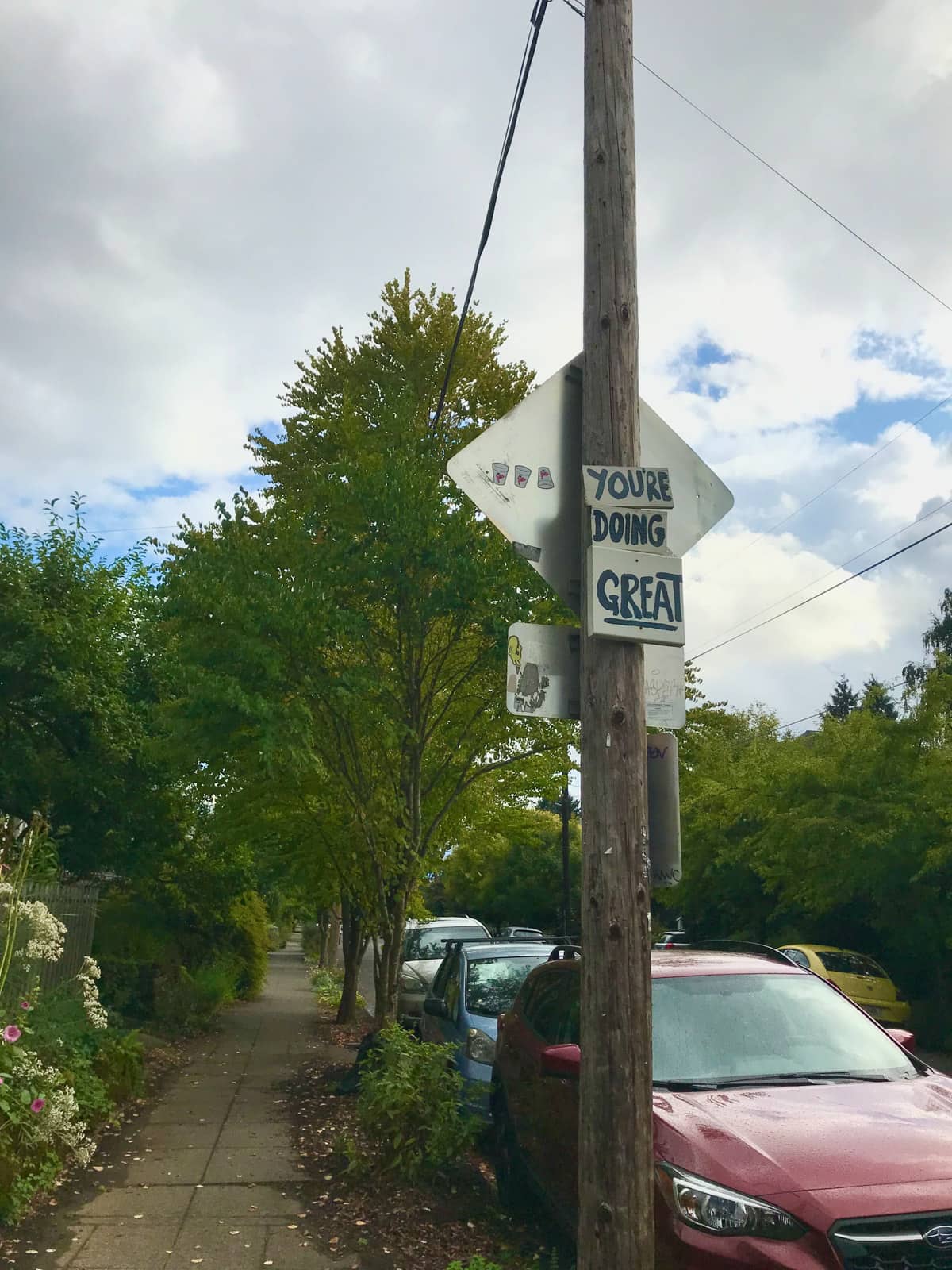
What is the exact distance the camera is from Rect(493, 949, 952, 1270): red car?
4.03m

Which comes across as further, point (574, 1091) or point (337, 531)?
point (337, 531)

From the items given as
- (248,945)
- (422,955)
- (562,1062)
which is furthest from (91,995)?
(248,945)

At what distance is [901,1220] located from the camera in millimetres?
4016

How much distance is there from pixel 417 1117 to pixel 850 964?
13.8 m

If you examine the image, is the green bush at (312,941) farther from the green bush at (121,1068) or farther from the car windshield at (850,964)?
the green bush at (121,1068)

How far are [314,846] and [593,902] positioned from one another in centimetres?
1057

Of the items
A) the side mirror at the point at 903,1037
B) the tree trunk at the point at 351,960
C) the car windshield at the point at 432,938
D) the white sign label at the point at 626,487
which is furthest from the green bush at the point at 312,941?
the white sign label at the point at 626,487

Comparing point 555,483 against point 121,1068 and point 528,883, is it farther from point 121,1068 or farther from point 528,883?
point 528,883

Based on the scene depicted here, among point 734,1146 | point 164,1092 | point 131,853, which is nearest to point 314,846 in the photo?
point 131,853

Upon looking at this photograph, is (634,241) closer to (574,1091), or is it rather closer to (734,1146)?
(734,1146)

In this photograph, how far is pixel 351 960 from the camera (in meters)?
20.5

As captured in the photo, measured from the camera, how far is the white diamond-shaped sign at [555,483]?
172 inches

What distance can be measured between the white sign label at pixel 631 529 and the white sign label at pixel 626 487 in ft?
0.13

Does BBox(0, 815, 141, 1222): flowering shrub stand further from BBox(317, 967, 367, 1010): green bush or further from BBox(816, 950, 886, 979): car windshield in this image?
BBox(317, 967, 367, 1010): green bush
